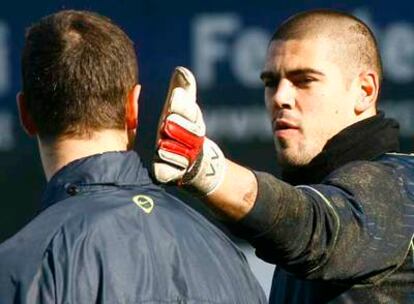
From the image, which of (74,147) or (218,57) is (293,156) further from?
(218,57)

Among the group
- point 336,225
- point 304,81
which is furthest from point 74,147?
point 304,81

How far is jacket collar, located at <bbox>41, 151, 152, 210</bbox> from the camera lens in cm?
257

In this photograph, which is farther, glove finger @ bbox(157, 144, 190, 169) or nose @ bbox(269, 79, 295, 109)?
nose @ bbox(269, 79, 295, 109)

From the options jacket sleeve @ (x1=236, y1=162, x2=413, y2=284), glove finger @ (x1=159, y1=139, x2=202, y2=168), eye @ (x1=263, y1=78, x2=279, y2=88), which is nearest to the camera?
glove finger @ (x1=159, y1=139, x2=202, y2=168)

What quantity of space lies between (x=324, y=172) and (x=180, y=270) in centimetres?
91

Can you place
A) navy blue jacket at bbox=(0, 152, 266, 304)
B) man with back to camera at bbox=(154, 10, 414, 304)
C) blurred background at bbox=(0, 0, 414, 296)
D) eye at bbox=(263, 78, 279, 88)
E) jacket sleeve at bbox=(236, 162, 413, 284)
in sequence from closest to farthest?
1. navy blue jacket at bbox=(0, 152, 266, 304)
2. man with back to camera at bbox=(154, 10, 414, 304)
3. jacket sleeve at bbox=(236, 162, 413, 284)
4. eye at bbox=(263, 78, 279, 88)
5. blurred background at bbox=(0, 0, 414, 296)

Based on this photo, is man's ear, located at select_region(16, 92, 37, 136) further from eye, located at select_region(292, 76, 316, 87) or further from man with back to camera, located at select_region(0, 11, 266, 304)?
eye, located at select_region(292, 76, 316, 87)

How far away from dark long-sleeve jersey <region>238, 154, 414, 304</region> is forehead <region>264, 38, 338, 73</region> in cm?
38

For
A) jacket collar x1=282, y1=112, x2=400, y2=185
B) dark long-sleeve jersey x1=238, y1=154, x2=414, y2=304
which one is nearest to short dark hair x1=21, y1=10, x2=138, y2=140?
dark long-sleeve jersey x1=238, y1=154, x2=414, y2=304

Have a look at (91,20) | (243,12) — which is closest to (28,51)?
(91,20)

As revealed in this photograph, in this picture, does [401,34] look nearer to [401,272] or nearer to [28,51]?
[401,272]

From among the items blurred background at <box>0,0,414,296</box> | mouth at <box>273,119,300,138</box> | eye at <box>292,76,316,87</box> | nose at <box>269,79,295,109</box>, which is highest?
eye at <box>292,76,316,87</box>

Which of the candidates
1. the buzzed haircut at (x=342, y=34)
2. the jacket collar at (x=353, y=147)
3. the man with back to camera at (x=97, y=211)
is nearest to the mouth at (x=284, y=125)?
the jacket collar at (x=353, y=147)

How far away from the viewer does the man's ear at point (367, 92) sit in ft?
11.5
